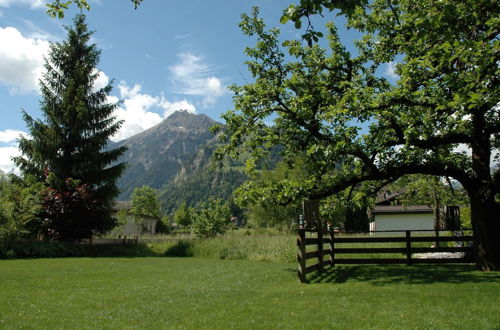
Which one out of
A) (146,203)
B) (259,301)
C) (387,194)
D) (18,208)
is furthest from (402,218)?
(146,203)

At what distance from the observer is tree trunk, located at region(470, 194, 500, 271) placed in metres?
12.1

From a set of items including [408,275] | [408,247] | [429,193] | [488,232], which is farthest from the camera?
[429,193]

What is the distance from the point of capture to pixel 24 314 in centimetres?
691

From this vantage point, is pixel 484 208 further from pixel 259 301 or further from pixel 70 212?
pixel 70 212

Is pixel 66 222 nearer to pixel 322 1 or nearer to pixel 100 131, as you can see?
pixel 100 131

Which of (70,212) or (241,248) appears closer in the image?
(241,248)

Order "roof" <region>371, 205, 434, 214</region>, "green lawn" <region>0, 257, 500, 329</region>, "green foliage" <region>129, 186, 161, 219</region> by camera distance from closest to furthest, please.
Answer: "green lawn" <region>0, 257, 500, 329</region> → "roof" <region>371, 205, 434, 214</region> → "green foliage" <region>129, 186, 161, 219</region>

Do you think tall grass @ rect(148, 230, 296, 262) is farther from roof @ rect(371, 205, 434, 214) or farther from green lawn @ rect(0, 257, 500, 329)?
roof @ rect(371, 205, 434, 214)

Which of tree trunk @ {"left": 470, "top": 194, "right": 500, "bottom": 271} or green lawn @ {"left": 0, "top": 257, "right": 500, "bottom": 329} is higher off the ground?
tree trunk @ {"left": 470, "top": 194, "right": 500, "bottom": 271}

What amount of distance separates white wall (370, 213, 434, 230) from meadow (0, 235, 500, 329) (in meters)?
32.5

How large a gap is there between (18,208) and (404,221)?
37.2m

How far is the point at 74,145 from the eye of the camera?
2733cm

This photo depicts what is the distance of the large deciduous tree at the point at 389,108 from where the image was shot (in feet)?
33.8

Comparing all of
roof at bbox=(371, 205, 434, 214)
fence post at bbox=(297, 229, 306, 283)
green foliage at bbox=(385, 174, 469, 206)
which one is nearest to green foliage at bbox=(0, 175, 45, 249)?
fence post at bbox=(297, 229, 306, 283)
